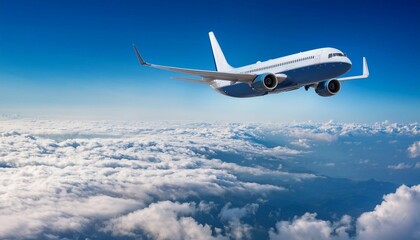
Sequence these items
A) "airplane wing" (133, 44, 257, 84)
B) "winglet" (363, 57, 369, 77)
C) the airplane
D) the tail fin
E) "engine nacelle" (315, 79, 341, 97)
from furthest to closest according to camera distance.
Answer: the tail fin
"winglet" (363, 57, 369, 77)
"engine nacelle" (315, 79, 341, 97)
the airplane
"airplane wing" (133, 44, 257, 84)

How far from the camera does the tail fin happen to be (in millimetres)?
68887

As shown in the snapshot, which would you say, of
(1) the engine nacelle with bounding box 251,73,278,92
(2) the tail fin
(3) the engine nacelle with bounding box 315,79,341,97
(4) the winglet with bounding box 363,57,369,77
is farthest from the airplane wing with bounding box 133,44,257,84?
(2) the tail fin

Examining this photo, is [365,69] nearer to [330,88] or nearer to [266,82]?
[330,88]

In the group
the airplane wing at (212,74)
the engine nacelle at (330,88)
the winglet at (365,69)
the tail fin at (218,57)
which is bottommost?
the engine nacelle at (330,88)

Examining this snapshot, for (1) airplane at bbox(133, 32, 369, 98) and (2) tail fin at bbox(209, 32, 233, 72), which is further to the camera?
(2) tail fin at bbox(209, 32, 233, 72)

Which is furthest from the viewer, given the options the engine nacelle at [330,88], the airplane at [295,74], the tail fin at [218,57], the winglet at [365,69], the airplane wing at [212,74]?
the tail fin at [218,57]

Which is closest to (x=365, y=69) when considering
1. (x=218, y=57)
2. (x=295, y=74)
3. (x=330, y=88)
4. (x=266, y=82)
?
(x=330, y=88)

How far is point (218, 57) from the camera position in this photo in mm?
71562

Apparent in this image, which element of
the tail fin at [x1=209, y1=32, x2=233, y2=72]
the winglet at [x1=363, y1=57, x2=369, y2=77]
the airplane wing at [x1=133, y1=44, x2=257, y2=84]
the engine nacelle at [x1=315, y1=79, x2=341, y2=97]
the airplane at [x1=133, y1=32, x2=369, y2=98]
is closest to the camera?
the airplane wing at [x1=133, y1=44, x2=257, y2=84]

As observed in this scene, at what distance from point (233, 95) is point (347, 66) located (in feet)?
55.2

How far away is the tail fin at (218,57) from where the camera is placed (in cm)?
6889

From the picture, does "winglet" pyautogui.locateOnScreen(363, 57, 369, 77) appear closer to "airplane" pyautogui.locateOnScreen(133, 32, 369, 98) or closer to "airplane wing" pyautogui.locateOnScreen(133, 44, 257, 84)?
"airplane" pyautogui.locateOnScreen(133, 32, 369, 98)

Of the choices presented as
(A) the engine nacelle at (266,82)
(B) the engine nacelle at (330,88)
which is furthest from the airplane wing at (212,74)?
(B) the engine nacelle at (330,88)

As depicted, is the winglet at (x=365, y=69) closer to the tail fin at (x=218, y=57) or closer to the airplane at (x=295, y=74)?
the airplane at (x=295, y=74)
